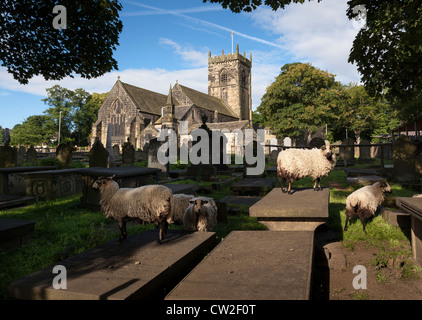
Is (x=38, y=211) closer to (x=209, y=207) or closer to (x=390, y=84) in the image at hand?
(x=209, y=207)

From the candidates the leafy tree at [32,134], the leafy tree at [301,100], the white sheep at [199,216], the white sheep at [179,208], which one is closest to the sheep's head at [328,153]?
the white sheep at [199,216]

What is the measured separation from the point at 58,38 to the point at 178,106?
145ft

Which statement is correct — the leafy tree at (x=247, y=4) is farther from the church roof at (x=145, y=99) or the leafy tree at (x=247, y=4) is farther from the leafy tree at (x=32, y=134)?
the leafy tree at (x=32, y=134)

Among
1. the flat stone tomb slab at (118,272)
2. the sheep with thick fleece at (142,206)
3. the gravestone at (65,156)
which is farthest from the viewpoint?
the gravestone at (65,156)

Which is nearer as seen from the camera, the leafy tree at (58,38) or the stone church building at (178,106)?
the leafy tree at (58,38)

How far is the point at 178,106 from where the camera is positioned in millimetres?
52781

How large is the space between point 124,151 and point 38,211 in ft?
42.3

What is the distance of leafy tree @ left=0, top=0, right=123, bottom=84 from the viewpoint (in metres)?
8.52

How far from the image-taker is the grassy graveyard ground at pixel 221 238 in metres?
4.04

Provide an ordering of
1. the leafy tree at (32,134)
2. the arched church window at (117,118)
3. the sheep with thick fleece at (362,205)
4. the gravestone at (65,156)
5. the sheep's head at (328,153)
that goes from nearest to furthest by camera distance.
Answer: the sheep with thick fleece at (362,205), the sheep's head at (328,153), the gravestone at (65,156), the arched church window at (117,118), the leafy tree at (32,134)

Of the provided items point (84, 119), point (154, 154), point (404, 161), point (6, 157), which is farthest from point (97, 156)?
point (84, 119)

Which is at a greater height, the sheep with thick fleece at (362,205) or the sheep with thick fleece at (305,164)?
the sheep with thick fleece at (305,164)

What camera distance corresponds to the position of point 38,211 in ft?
27.2

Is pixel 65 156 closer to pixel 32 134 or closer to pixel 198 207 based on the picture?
pixel 198 207
